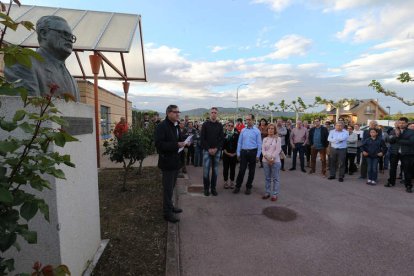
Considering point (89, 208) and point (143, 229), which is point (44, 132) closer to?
point (89, 208)

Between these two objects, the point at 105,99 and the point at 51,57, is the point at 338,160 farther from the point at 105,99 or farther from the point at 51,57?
the point at 105,99

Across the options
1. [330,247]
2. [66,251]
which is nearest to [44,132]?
[66,251]

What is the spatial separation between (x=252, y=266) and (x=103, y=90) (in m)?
12.4

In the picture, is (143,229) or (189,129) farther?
(189,129)

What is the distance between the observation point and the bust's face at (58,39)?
270cm

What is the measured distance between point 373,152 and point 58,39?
835 centimetres

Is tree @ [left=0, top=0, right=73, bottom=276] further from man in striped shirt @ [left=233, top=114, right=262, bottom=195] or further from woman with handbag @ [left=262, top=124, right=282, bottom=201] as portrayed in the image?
man in striped shirt @ [left=233, top=114, right=262, bottom=195]

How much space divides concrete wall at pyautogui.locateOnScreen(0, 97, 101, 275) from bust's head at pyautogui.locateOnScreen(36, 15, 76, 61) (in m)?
0.63

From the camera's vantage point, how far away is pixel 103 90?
13477mm

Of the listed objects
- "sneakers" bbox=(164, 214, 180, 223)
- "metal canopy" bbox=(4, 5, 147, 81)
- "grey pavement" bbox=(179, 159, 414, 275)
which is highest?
"metal canopy" bbox=(4, 5, 147, 81)

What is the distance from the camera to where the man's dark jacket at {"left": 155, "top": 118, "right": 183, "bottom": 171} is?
14.8 feet

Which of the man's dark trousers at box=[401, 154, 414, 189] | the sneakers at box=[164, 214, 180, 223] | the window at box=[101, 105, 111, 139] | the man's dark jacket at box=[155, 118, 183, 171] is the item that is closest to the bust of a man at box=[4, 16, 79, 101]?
the man's dark jacket at box=[155, 118, 183, 171]

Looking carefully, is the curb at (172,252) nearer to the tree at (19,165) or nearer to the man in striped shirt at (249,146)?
the tree at (19,165)

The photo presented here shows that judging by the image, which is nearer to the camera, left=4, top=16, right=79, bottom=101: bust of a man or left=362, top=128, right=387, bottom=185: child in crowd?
left=4, top=16, right=79, bottom=101: bust of a man
